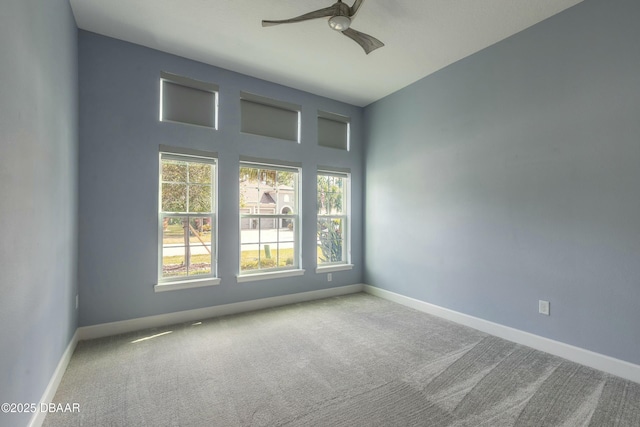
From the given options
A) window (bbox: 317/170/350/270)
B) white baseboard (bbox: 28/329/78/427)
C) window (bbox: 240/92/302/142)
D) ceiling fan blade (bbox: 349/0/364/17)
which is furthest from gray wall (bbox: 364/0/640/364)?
white baseboard (bbox: 28/329/78/427)

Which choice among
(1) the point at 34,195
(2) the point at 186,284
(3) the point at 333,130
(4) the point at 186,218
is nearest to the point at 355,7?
(1) the point at 34,195

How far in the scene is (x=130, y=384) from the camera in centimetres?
217

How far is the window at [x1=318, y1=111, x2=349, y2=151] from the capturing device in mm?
4543

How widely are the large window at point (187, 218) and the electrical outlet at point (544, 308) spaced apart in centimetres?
354

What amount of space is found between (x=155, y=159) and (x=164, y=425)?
8.50ft

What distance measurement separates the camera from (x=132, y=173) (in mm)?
3168

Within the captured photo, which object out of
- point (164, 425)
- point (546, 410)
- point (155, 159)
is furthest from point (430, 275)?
point (155, 159)

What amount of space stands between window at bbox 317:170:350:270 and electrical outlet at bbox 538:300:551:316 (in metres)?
2.55

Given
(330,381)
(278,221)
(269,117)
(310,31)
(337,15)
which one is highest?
(310,31)

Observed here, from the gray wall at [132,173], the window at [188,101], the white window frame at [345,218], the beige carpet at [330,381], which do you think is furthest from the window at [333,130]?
the beige carpet at [330,381]

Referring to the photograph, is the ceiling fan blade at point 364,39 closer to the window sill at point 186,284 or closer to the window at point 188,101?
the window at point 188,101

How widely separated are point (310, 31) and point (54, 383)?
3.61 metres

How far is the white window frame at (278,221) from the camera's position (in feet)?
12.6

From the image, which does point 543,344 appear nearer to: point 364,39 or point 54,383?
point 364,39
